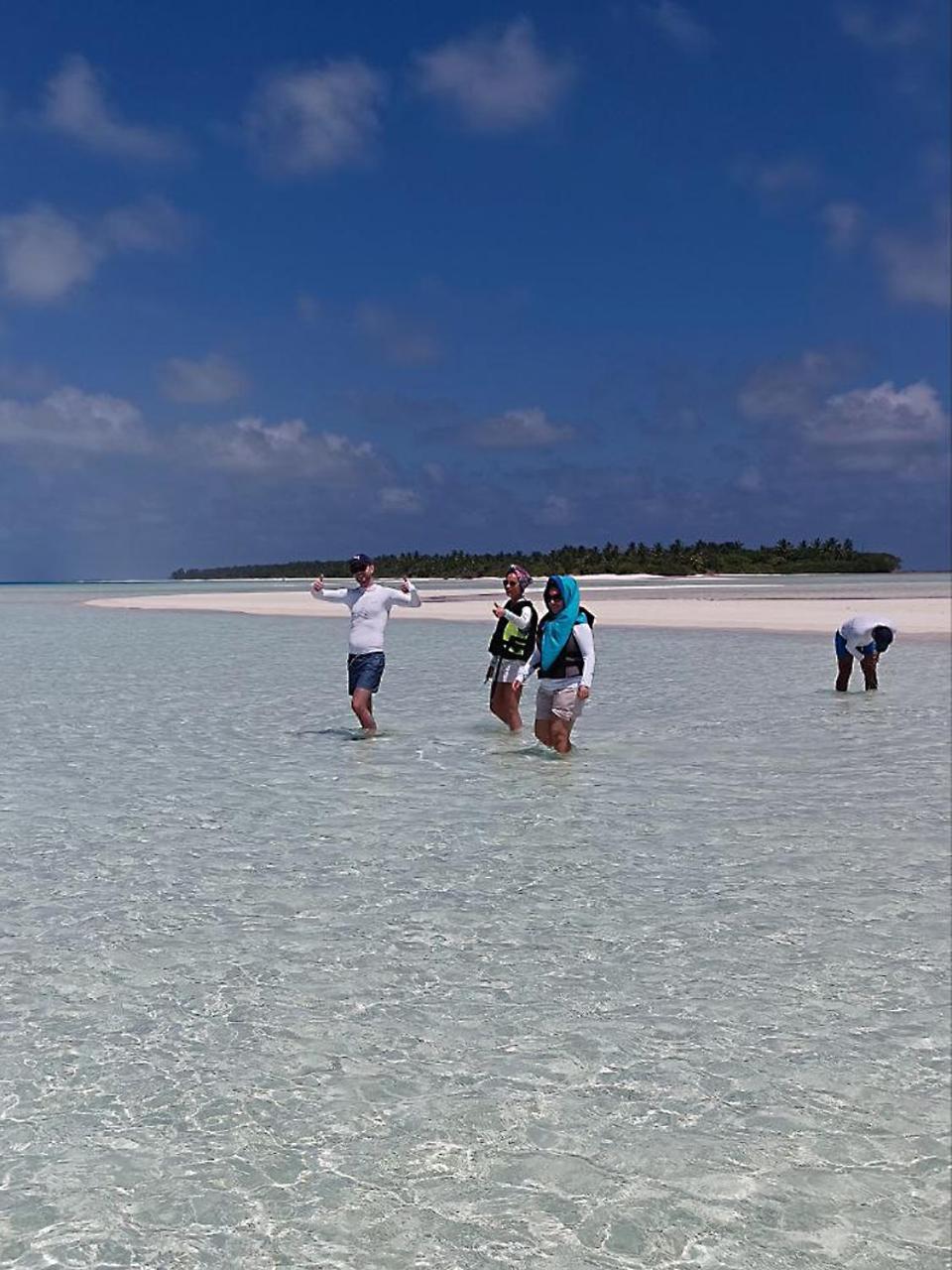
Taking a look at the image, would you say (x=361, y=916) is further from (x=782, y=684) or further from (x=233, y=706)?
(x=782, y=684)

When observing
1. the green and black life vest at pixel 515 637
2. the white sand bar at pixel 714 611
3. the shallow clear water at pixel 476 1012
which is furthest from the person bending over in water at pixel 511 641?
the white sand bar at pixel 714 611

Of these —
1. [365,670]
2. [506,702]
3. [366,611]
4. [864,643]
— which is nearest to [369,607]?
[366,611]

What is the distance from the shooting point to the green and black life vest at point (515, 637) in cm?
1571

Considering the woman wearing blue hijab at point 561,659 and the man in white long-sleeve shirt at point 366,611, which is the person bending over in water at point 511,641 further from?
the man in white long-sleeve shirt at point 366,611

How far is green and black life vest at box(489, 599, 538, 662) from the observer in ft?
51.5

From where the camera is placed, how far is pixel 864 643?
2177 cm

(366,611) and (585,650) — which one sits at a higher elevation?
(366,611)

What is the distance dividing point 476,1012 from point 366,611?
9278mm

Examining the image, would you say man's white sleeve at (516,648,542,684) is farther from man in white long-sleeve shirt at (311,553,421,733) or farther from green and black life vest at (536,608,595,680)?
man in white long-sleeve shirt at (311,553,421,733)

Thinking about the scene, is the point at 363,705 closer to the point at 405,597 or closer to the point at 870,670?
the point at 405,597

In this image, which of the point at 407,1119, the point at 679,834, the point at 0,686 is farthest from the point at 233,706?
the point at 407,1119

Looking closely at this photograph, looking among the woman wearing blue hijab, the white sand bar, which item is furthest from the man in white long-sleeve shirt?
the white sand bar

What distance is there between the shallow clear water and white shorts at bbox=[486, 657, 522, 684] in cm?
155

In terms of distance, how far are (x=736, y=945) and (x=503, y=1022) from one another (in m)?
2.07
